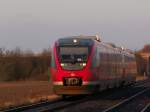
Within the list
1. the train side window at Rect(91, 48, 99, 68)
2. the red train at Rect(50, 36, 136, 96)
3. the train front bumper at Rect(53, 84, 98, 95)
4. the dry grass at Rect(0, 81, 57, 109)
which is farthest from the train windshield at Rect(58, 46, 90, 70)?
the dry grass at Rect(0, 81, 57, 109)

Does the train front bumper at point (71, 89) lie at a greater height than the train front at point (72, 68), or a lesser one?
lesser

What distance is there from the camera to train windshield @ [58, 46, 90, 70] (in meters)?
32.8

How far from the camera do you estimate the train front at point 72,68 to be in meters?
32.5

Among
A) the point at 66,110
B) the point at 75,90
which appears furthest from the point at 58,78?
the point at 66,110

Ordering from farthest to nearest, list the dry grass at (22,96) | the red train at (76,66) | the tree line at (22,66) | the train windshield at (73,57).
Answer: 1. the tree line at (22,66)
2. the train windshield at (73,57)
3. the red train at (76,66)
4. the dry grass at (22,96)

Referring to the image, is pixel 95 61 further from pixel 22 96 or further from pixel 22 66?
pixel 22 66

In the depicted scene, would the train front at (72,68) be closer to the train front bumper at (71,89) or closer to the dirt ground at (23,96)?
the train front bumper at (71,89)

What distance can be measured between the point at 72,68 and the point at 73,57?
67 centimetres

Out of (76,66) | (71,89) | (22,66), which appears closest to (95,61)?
Result: (76,66)

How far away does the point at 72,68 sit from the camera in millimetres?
32719

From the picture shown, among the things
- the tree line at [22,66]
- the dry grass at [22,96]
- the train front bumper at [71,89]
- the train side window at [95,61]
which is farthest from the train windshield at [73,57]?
the tree line at [22,66]

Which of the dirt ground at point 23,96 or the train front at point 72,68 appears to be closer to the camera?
the dirt ground at point 23,96

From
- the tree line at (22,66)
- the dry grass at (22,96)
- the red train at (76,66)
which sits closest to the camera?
the dry grass at (22,96)

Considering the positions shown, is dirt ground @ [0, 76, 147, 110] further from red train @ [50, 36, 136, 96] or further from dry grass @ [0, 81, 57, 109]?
red train @ [50, 36, 136, 96]
